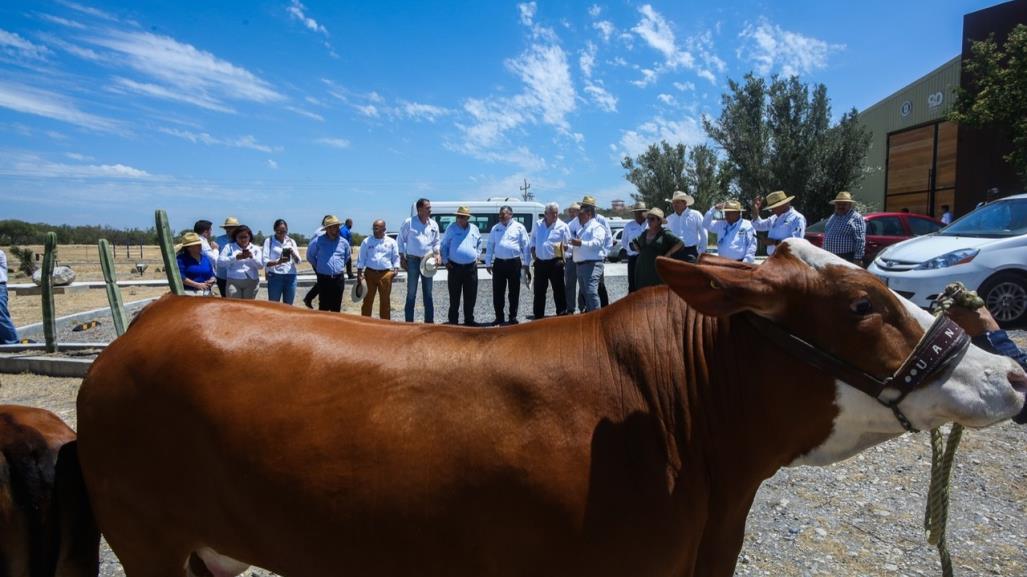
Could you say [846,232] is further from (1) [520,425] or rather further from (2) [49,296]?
(2) [49,296]

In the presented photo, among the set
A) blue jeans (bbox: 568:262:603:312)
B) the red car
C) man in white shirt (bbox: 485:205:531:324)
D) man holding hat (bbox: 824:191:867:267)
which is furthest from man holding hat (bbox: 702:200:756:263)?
the red car

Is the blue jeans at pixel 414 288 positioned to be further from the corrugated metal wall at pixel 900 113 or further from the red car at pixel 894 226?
the corrugated metal wall at pixel 900 113

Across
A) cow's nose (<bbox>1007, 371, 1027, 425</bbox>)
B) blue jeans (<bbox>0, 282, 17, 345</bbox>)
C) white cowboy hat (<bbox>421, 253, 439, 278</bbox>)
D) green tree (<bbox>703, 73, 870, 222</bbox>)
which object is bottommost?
blue jeans (<bbox>0, 282, 17, 345</bbox>)

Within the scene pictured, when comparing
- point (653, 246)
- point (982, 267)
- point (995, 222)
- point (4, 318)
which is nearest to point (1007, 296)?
point (982, 267)

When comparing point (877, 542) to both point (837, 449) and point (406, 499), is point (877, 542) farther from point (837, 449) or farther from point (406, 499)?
point (406, 499)

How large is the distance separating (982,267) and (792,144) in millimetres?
24036

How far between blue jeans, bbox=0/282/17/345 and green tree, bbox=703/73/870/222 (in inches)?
1213

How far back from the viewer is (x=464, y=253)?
1045cm

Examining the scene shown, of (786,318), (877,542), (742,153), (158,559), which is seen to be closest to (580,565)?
(786,318)

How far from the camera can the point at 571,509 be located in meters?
1.52

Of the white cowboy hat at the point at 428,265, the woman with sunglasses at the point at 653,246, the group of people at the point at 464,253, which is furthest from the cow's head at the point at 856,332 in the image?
the white cowboy hat at the point at 428,265

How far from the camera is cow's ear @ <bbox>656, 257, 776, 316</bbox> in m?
1.56

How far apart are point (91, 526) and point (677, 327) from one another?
219 centimetres

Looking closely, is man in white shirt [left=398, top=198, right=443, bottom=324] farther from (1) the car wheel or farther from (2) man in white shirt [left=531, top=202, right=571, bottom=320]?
(1) the car wheel
